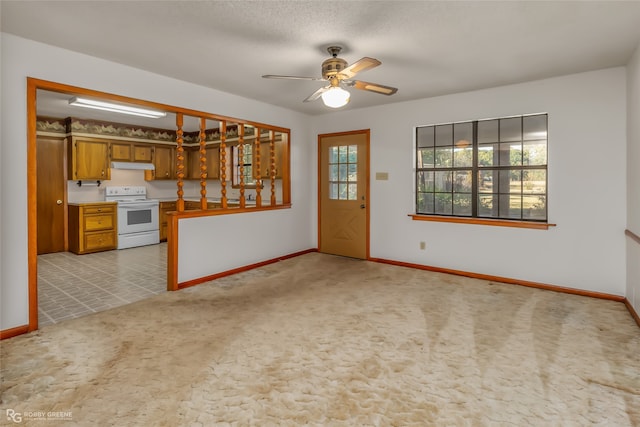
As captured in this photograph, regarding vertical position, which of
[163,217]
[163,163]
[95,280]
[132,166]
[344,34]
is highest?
[344,34]

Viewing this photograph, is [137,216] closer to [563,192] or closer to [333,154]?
[333,154]

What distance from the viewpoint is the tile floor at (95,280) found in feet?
11.8

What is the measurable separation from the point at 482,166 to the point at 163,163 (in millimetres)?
6388

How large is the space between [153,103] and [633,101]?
4953 millimetres

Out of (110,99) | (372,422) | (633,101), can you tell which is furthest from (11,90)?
(633,101)

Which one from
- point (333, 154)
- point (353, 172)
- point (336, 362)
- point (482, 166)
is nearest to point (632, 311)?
point (482, 166)

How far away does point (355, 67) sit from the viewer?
9.33ft

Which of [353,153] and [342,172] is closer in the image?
[353,153]

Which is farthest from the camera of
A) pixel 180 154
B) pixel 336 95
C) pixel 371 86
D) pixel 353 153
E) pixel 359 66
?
pixel 353 153

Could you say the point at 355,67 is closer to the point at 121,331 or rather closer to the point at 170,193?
the point at 121,331

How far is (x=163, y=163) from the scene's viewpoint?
758 centimetres

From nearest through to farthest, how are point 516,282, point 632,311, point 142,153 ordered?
point 632,311 < point 516,282 < point 142,153

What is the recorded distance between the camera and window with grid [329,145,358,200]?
5820mm

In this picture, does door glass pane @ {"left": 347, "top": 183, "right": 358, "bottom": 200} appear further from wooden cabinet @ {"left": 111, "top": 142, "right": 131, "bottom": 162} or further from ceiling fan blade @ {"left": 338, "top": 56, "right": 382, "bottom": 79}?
wooden cabinet @ {"left": 111, "top": 142, "right": 131, "bottom": 162}
